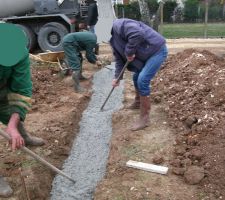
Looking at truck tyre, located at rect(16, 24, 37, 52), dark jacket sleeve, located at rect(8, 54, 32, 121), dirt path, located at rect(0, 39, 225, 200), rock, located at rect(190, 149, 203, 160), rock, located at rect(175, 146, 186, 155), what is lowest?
dirt path, located at rect(0, 39, 225, 200)

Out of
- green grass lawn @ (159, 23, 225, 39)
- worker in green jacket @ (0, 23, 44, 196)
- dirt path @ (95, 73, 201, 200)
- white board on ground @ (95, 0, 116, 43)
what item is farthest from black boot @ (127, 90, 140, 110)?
green grass lawn @ (159, 23, 225, 39)

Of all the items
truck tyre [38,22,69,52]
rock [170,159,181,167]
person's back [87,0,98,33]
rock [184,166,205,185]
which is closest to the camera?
rock [184,166,205,185]

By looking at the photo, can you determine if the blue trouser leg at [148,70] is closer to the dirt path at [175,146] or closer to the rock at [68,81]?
the dirt path at [175,146]

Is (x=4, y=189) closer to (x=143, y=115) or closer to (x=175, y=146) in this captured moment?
(x=175, y=146)

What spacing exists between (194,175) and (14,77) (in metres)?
2.05

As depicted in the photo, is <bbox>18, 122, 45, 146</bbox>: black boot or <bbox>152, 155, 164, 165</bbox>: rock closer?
<bbox>152, 155, 164, 165</bbox>: rock

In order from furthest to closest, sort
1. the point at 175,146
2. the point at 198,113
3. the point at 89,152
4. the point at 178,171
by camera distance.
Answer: the point at 198,113 < the point at 89,152 < the point at 175,146 < the point at 178,171

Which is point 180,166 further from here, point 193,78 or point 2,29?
point 193,78

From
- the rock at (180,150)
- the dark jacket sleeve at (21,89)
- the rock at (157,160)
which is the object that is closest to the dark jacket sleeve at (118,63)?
the rock at (180,150)

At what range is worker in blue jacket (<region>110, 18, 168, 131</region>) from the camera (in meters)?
5.43

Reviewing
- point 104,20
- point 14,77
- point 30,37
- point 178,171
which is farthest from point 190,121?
point 104,20

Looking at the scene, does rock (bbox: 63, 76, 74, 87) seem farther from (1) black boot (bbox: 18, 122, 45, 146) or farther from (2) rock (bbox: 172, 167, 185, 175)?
(2) rock (bbox: 172, 167, 185, 175)

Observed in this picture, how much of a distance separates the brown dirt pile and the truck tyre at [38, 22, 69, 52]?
12.8ft

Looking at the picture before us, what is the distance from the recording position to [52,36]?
12.1 meters
